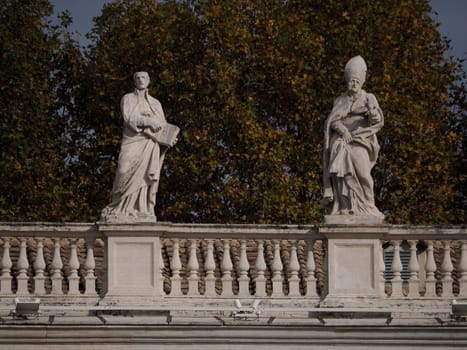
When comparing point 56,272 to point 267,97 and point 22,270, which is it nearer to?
point 22,270

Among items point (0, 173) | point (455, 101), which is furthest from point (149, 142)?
point (455, 101)

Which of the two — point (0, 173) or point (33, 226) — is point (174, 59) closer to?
point (0, 173)

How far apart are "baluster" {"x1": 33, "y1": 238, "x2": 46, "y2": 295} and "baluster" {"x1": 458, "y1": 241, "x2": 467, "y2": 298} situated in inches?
226

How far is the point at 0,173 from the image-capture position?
44656 mm

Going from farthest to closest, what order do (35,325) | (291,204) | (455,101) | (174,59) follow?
(455,101)
(174,59)
(291,204)
(35,325)

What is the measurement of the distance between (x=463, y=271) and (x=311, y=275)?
209 centimetres

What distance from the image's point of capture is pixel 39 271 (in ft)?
89.4

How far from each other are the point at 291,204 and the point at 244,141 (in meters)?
2.22

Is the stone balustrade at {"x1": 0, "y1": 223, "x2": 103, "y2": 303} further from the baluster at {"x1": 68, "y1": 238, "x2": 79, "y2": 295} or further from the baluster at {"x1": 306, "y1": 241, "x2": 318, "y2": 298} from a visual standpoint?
the baluster at {"x1": 306, "y1": 241, "x2": 318, "y2": 298}

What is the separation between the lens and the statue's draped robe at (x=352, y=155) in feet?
89.0

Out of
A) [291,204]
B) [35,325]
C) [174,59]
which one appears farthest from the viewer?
[174,59]

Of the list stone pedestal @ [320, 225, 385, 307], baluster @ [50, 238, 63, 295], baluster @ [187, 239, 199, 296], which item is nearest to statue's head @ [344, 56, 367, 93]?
stone pedestal @ [320, 225, 385, 307]

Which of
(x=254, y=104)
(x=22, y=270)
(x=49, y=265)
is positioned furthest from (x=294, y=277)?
(x=254, y=104)

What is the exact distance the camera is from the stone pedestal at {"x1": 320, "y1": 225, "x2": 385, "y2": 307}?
88.8 feet
